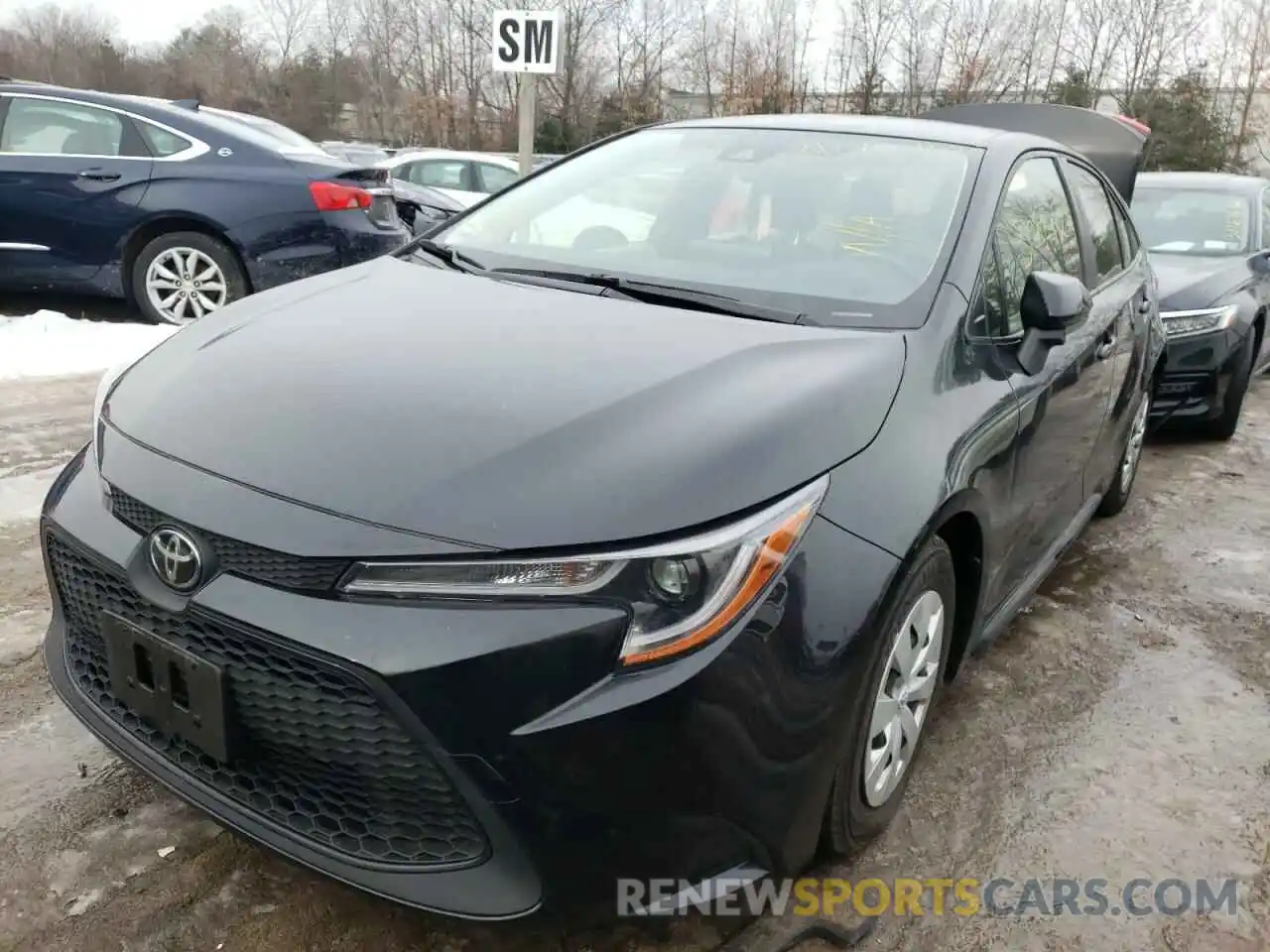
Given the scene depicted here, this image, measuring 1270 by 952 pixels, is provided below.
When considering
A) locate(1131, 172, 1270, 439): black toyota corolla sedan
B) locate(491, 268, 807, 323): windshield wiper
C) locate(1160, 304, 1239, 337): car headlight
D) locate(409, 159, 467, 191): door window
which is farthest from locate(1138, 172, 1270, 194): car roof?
locate(409, 159, 467, 191): door window

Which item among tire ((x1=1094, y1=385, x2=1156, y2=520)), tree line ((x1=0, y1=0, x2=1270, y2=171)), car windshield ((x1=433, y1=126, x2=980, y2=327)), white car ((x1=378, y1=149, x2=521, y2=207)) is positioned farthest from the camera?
tree line ((x1=0, y1=0, x2=1270, y2=171))

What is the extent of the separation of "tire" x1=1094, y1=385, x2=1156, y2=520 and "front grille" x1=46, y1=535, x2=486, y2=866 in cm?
342

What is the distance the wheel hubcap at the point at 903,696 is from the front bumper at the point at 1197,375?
3.91 meters

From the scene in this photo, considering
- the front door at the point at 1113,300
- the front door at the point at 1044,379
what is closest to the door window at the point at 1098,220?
the front door at the point at 1113,300

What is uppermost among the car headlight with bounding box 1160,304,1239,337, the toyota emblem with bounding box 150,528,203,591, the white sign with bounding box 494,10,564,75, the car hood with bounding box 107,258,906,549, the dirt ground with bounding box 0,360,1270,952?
the white sign with bounding box 494,10,564,75

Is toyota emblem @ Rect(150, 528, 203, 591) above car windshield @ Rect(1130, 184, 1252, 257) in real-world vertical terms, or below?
below

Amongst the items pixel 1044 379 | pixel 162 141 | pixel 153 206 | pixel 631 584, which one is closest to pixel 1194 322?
pixel 1044 379

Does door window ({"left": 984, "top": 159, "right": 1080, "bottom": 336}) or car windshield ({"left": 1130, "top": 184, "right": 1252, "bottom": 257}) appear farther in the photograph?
car windshield ({"left": 1130, "top": 184, "right": 1252, "bottom": 257})

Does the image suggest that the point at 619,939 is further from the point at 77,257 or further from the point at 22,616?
the point at 77,257

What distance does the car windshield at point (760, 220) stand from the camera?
2.51 m

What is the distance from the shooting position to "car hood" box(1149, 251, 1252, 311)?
5.57m

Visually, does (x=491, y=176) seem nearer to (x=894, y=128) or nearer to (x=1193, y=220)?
(x=1193, y=220)

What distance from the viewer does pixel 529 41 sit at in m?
7.12

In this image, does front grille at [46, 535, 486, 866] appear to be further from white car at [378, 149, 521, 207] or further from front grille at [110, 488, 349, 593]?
white car at [378, 149, 521, 207]
